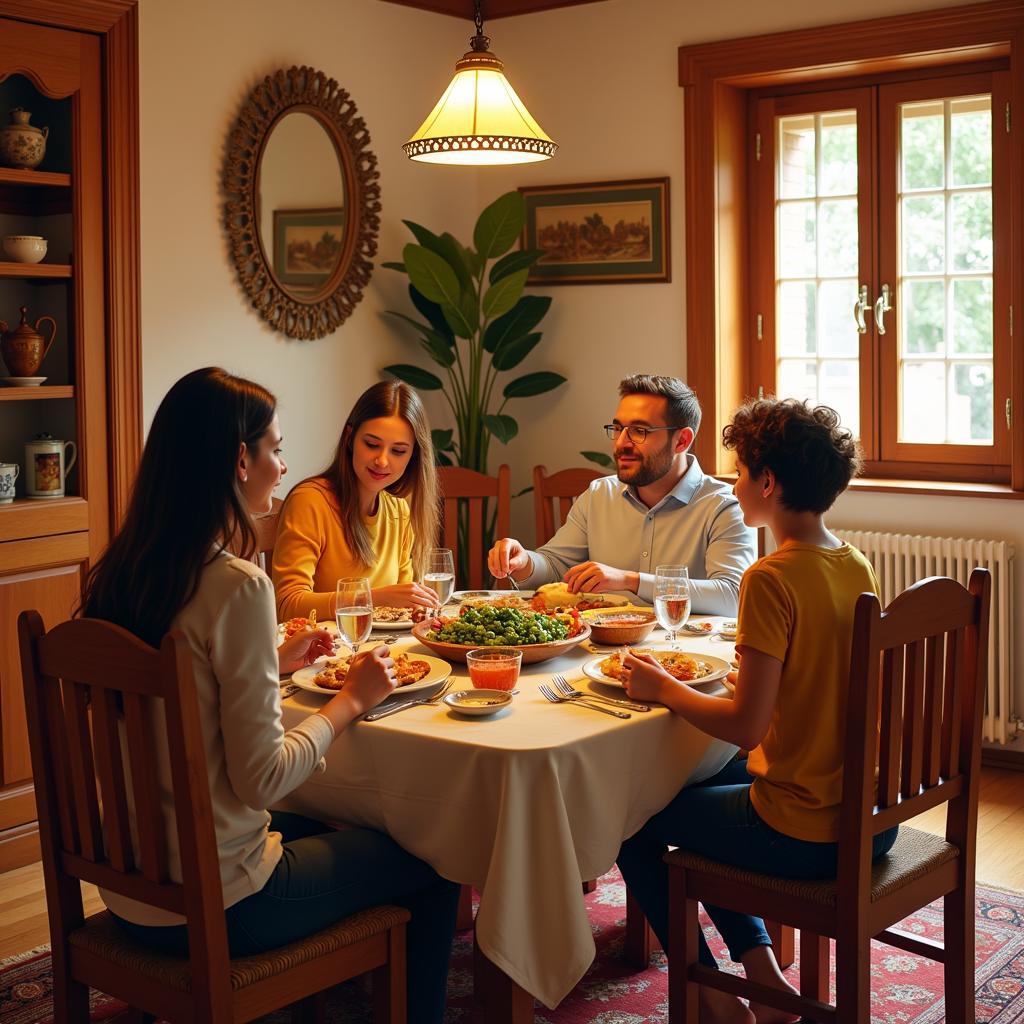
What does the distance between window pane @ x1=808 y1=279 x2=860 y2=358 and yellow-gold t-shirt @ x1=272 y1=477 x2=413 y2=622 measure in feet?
6.85

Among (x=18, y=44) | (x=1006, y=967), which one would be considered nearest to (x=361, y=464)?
(x=18, y=44)

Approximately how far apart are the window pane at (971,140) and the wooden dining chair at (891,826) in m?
2.51

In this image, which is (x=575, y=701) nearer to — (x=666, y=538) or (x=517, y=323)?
(x=666, y=538)

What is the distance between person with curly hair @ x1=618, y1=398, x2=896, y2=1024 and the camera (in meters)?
2.07

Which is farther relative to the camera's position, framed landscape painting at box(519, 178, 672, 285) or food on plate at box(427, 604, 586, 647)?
framed landscape painting at box(519, 178, 672, 285)

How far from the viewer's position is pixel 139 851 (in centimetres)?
190

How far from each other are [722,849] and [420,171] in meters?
3.49

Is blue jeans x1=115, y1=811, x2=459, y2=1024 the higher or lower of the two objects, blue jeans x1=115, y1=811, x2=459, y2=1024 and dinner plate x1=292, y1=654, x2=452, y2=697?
the lower

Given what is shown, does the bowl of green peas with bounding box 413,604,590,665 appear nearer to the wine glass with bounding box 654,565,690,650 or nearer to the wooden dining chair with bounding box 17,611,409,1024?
the wine glass with bounding box 654,565,690,650

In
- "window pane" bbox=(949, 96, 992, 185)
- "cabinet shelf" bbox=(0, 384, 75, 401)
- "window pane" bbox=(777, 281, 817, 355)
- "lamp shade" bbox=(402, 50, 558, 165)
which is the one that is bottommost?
"cabinet shelf" bbox=(0, 384, 75, 401)

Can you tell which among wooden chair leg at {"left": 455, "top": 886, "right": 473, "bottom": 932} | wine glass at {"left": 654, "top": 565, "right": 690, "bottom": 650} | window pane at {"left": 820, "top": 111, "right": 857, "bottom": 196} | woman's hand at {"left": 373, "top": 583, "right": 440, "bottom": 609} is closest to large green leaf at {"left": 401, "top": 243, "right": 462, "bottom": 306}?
window pane at {"left": 820, "top": 111, "right": 857, "bottom": 196}

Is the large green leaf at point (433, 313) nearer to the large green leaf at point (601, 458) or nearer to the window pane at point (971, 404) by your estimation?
the large green leaf at point (601, 458)

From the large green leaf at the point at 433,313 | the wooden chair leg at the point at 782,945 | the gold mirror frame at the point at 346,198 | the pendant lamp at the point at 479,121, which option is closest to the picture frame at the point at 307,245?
the gold mirror frame at the point at 346,198

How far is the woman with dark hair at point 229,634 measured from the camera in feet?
5.98
